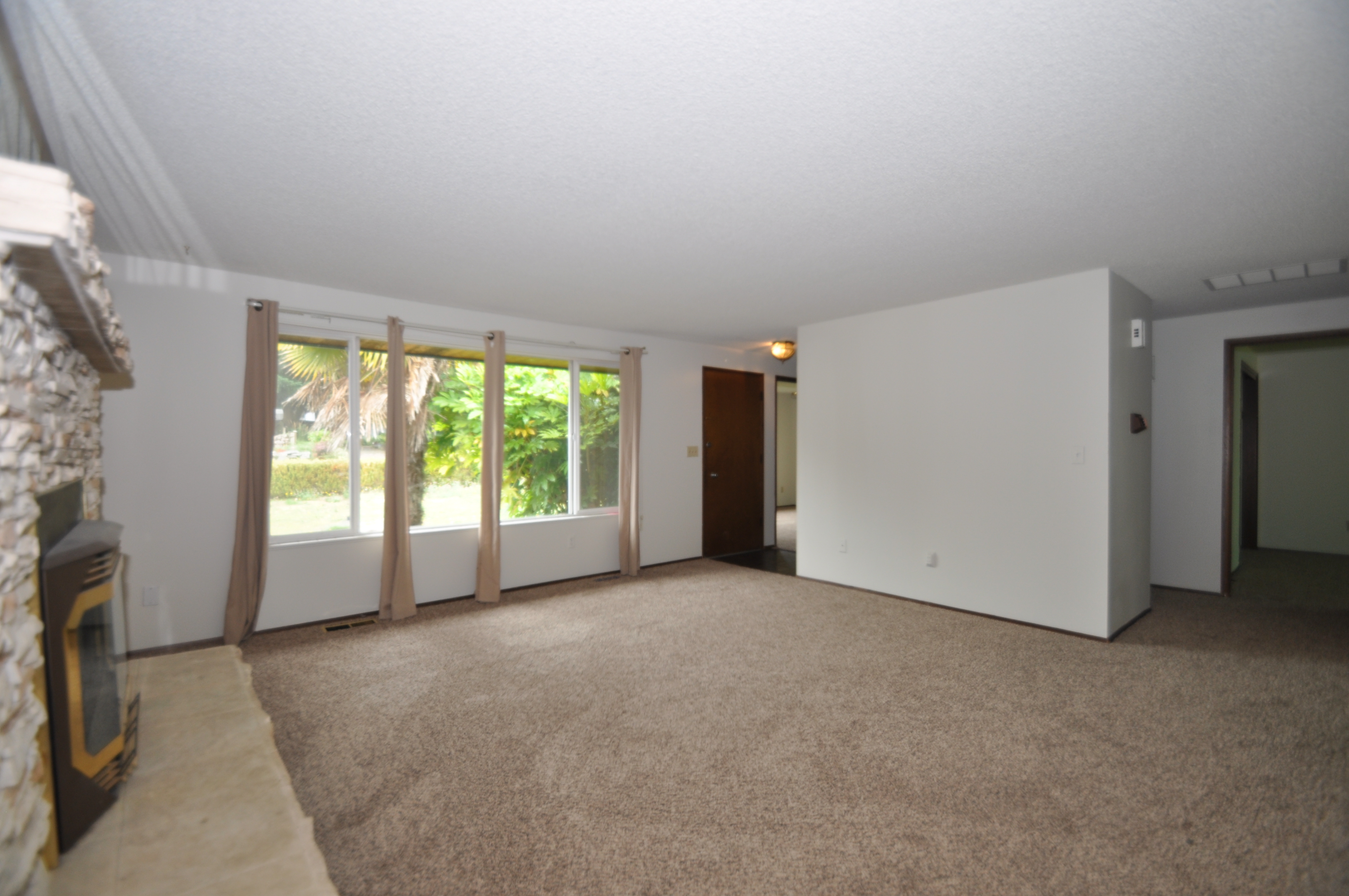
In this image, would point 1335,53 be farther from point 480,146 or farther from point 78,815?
point 78,815

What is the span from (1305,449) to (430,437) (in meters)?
9.30

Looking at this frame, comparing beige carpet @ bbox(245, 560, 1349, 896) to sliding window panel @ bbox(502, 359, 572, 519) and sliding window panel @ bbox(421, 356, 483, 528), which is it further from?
sliding window panel @ bbox(502, 359, 572, 519)

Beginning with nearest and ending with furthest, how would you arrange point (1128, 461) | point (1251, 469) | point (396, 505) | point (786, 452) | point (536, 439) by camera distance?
point (1128, 461) → point (396, 505) → point (536, 439) → point (1251, 469) → point (786, 452)

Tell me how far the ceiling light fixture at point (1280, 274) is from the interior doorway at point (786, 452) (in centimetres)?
600

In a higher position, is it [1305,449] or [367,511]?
[1305,449]

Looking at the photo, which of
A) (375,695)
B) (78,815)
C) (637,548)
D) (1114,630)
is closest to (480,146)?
(78,815)

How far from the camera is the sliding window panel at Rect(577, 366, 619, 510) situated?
591 cm

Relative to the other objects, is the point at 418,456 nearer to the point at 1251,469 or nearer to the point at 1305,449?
the point at 1251,469

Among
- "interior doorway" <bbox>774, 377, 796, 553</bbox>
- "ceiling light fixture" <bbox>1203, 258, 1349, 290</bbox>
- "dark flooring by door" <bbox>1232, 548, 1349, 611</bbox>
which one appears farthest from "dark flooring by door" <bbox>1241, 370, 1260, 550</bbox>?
"interior doorway" <bbox>774, 377, 796, 553</bbox>

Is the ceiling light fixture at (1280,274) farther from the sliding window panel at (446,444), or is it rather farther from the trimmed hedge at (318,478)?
the trimmed hedge at (318,478)

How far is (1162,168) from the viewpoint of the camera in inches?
96.7

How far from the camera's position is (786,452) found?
35.5 feet

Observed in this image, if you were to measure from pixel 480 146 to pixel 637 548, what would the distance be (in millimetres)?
4223

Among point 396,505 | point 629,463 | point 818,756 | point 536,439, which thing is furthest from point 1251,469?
point 396,505
